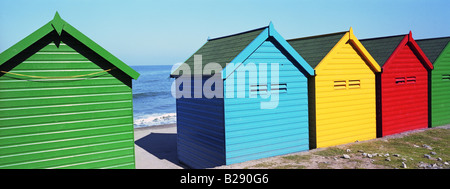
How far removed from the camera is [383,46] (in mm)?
15812

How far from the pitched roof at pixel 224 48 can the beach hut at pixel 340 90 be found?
2.61 m

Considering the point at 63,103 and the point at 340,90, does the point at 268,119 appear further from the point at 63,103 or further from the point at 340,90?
the point at 63,103

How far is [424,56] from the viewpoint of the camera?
53.3 feet

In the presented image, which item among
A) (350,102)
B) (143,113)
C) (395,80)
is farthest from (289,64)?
(143,113)

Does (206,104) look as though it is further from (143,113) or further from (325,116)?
(143,113)

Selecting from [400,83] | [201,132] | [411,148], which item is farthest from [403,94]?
[201,132]

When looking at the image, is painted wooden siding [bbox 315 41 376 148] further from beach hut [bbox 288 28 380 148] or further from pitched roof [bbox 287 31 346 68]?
pitched roof [bbox 287 31 346 68]

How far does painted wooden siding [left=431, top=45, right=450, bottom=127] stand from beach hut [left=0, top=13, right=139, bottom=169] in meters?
14.5

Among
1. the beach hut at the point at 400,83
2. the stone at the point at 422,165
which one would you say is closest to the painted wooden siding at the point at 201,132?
the stone at the point at 422,165

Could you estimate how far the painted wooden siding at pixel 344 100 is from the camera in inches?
502

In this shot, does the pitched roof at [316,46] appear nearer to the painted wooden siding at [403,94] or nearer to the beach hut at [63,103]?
the painted wooden siding at [403,94]

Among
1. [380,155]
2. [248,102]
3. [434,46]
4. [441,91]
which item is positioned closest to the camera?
[248,102]

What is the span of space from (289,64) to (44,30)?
289 inches

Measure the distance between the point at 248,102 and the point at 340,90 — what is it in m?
4.08
